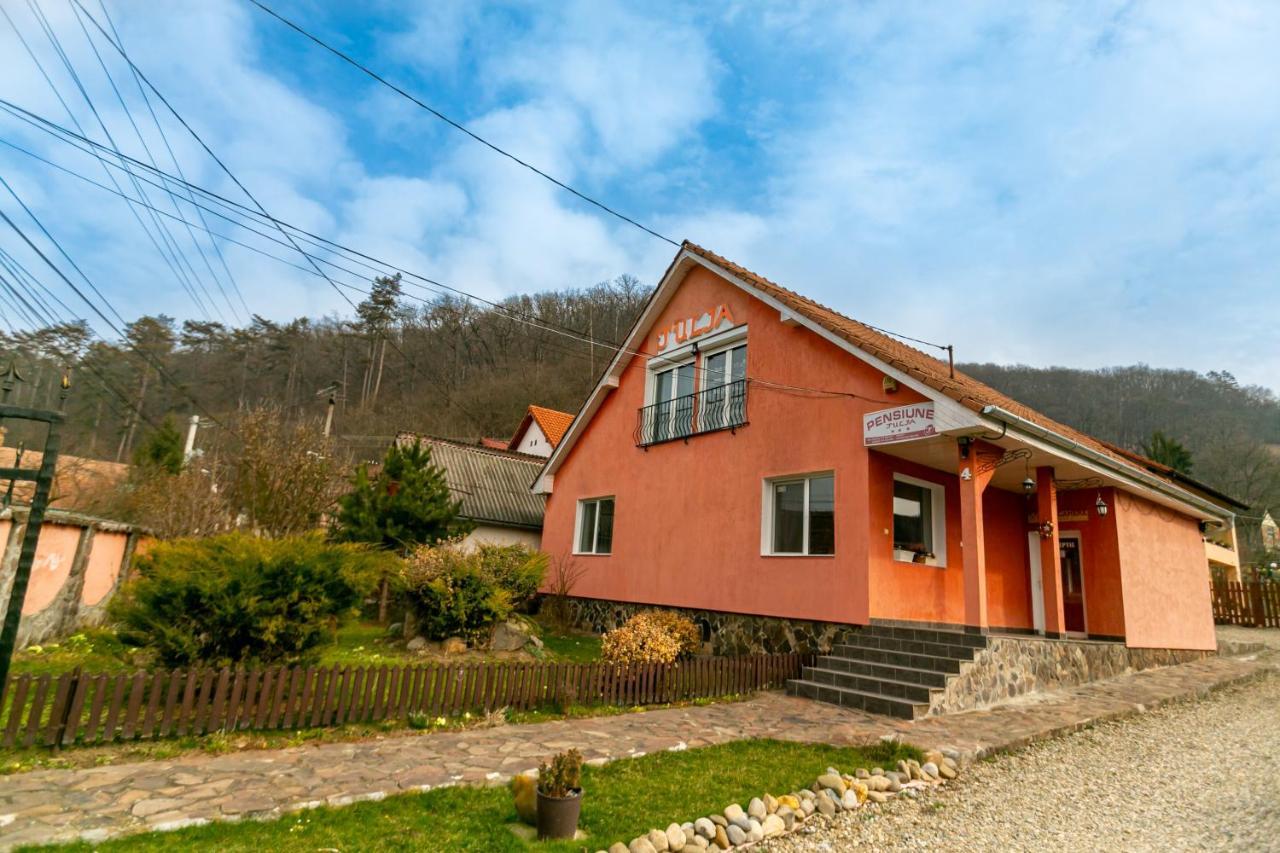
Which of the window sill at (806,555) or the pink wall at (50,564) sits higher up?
the window sill at (806,555)

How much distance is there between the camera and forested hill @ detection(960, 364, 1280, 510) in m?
Result: 31.8

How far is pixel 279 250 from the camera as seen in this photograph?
887 cm

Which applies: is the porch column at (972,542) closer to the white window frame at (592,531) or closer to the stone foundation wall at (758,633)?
the stone foundation wall at (758,633)

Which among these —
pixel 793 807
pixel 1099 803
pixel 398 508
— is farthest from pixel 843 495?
pixel 398 508

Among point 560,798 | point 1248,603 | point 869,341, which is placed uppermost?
point 869,341

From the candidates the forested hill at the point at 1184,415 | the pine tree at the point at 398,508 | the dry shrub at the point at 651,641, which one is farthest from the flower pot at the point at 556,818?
the forested hill at the point at 1184,415

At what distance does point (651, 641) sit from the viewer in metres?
9.43

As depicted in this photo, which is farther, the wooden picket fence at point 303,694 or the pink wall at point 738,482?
the pink wall at point 738,482

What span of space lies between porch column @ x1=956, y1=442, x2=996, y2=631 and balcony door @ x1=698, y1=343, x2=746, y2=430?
4.03 m

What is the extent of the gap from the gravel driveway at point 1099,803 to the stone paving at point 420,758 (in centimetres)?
44

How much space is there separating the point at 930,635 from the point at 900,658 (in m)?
0.60

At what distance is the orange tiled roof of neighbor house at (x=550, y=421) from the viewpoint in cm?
2855

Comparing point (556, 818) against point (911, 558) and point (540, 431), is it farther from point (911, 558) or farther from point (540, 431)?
point (540, 431)

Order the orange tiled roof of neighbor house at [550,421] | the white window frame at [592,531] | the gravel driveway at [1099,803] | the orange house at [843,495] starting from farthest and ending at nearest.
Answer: the orange tiled roof of neighbor house at [550,421] < the white window frame at [592,531] < the orange house at [843,495] < the gravel driveway at [1099,803]
